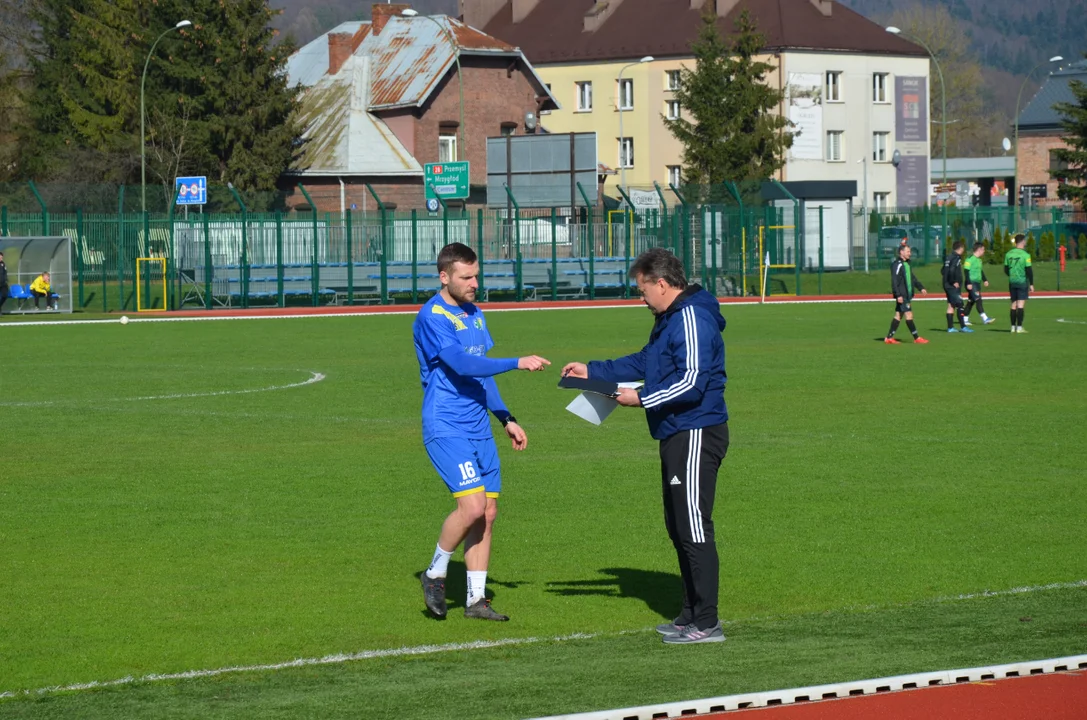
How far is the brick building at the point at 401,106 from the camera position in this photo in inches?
2697

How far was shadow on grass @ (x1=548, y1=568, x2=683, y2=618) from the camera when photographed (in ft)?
29.0

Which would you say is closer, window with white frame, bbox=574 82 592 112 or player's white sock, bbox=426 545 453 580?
player's white sock, bbox=426 545 453 580

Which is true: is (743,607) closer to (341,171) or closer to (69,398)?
(69,398)

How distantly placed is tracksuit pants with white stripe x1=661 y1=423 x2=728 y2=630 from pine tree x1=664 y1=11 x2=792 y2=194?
63541 millimetres

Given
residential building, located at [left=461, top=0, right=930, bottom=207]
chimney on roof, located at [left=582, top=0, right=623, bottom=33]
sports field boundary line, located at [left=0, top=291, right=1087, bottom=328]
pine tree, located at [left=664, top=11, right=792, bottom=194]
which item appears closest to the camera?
sports field boundary line, located at [left=0, top=291, right=1087, bottom=328]

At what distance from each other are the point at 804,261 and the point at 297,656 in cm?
4886

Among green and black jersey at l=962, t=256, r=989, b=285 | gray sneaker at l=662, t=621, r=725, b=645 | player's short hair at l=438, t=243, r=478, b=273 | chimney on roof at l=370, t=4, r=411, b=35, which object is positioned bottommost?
gray sneaker at l=662, t=621, r=725, b=645

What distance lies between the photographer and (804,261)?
55.0m

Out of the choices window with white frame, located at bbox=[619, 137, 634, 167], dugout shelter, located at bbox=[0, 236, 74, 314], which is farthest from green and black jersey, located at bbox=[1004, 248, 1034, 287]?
window with white frame, located at bbox=[619, 137, 634, 167]

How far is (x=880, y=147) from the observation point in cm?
9331

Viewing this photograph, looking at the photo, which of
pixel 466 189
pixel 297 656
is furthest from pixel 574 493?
pixel 466 189

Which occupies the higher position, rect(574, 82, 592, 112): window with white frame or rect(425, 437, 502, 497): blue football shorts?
rect(574, 82, 592, 112): window with white frame

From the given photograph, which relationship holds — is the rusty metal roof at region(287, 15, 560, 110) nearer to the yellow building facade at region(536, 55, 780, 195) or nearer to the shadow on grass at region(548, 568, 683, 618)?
the yellow building facade at region(536, 55, 780, 195)

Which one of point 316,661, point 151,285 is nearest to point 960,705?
point 316,661
